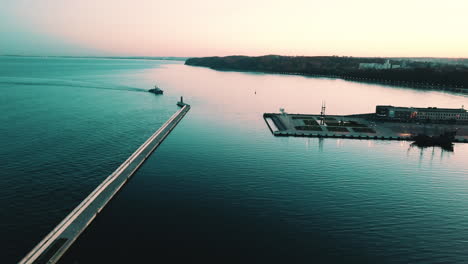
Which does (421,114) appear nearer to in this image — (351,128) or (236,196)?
(351,128)

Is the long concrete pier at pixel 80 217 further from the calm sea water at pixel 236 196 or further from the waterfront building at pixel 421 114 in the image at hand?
the waterfront building at pixel 421 114

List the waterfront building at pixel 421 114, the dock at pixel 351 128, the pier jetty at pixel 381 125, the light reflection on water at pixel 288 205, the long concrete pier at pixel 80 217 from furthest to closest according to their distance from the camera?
the waterfront building at pixel 421 114 < the pier jetty at pixel 381 125 < the dock at pixel 351 128 < the light reflection on water at pixel 288 205 < the long concrete pier at pixel 80 217

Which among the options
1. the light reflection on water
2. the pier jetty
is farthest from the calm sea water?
the pier jetty

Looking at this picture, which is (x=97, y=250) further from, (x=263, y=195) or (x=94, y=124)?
(x=94, y=124)

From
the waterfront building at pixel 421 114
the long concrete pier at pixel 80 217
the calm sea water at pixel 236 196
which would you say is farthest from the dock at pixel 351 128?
the long concrete pier at pixel 80 217

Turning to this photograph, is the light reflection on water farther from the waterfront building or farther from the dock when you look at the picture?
the waterfront building

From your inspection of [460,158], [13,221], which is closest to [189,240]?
[13,221]
